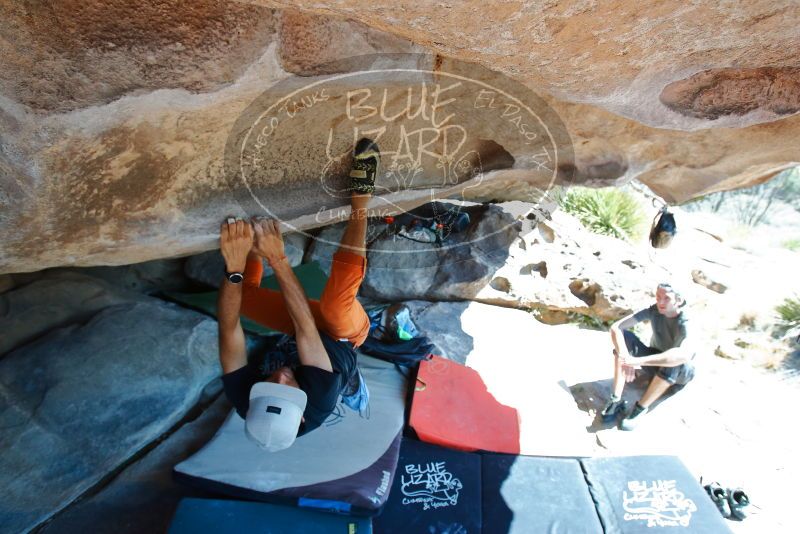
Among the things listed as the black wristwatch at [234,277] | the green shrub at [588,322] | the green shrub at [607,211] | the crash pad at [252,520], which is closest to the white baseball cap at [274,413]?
the black wristwatch at [234,277]

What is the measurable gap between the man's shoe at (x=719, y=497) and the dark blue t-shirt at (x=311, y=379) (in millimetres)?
2132

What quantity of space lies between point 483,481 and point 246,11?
2280 millimetres

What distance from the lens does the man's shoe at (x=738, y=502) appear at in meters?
2.63

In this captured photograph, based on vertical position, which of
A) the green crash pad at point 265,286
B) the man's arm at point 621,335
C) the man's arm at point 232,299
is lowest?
the green crash pad at point 265,286

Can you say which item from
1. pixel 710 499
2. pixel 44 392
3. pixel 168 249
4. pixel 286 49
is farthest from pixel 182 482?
pixel 710 499

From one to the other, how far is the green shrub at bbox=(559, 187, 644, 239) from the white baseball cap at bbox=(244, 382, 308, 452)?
546 centimetres

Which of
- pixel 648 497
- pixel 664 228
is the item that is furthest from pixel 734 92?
pixel 648 497

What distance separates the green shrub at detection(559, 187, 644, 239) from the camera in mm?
6422

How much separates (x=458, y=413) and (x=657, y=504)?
1069 mm

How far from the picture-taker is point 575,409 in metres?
3.30

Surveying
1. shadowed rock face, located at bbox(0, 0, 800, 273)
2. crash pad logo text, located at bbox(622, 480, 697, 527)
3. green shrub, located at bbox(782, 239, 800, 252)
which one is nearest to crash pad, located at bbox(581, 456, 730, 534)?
crash pad logo text, located at bbox(622, 480, 697, 527)

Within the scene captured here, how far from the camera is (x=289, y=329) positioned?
197 centimetres

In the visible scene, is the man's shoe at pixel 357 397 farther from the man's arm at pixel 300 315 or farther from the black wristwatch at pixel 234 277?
the black wristwatch at pixel 234 277

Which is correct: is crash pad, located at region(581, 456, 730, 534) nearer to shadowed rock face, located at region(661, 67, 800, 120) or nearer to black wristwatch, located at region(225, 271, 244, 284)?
shadowed rock face, located at region(661, 67, 800, 120)
